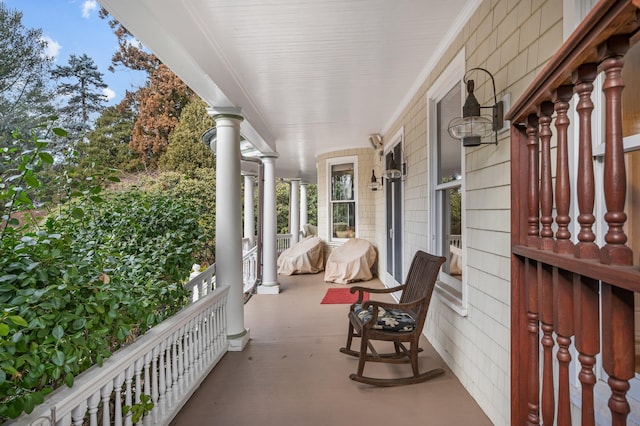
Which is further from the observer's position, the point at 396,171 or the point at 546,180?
the point at 396,171

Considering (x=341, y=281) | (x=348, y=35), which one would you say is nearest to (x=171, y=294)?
(x=348, y=35)

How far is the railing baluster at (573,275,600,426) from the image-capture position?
0.90 m

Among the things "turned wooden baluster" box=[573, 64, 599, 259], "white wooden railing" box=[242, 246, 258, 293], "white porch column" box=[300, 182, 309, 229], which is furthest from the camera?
"white porch column" box=[300, 182, 309, 229]

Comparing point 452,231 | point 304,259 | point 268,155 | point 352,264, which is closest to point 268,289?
point 352,264

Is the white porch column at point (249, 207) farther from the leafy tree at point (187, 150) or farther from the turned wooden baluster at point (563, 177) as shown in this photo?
the turned wooden baluster at point (563, 177)

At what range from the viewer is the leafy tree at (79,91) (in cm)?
1574

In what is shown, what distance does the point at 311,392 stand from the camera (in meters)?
2.64

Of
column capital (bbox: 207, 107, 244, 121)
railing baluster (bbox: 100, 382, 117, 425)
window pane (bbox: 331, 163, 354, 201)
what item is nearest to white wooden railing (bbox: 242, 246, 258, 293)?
window pane (bbox: 331, 163, 354, 201)

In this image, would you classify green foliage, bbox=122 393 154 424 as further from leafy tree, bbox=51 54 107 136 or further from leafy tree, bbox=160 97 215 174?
leafy tree, bbox=51 54 107 136

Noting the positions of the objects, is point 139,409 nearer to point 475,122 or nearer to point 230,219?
point 230,219

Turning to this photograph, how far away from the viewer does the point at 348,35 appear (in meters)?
2.76

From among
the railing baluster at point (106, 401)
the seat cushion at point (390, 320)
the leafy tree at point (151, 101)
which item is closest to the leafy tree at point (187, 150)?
the leafy tree at point (151, 101)

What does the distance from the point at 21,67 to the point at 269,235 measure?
1073 cm

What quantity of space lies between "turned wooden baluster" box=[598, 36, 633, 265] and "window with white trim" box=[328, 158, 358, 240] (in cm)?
696
